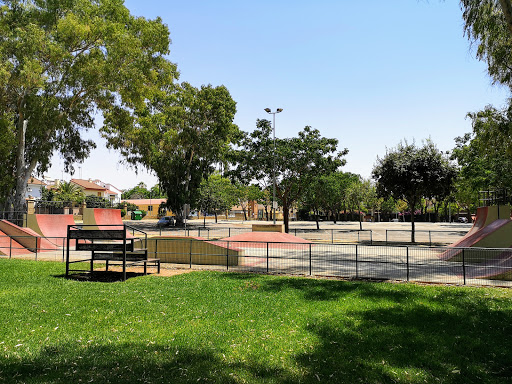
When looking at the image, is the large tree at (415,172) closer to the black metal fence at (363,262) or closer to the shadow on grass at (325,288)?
the black metal fence at (363,262)

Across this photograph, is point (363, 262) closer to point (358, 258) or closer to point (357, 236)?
point (358, 258)

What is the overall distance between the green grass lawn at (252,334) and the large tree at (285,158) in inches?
984

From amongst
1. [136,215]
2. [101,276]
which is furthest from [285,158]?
[136,215]

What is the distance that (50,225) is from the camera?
24.4 m

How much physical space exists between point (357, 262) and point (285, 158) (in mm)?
22758

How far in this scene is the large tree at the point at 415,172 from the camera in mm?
26375

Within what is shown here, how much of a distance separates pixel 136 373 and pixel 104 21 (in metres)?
30.1

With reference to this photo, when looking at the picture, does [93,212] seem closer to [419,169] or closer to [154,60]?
[154,60]

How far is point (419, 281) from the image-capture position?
1098 cm

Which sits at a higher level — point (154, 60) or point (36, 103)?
point (154, 60)

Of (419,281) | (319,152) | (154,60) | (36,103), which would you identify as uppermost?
(154,60)

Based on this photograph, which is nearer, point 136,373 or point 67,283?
point 136,373

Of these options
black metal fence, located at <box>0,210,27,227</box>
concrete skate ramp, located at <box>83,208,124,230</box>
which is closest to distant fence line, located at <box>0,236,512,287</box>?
concrete skate ramp, located at <box>83,208,124,230</box>

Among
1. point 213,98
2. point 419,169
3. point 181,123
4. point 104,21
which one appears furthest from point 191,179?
point 419,169
